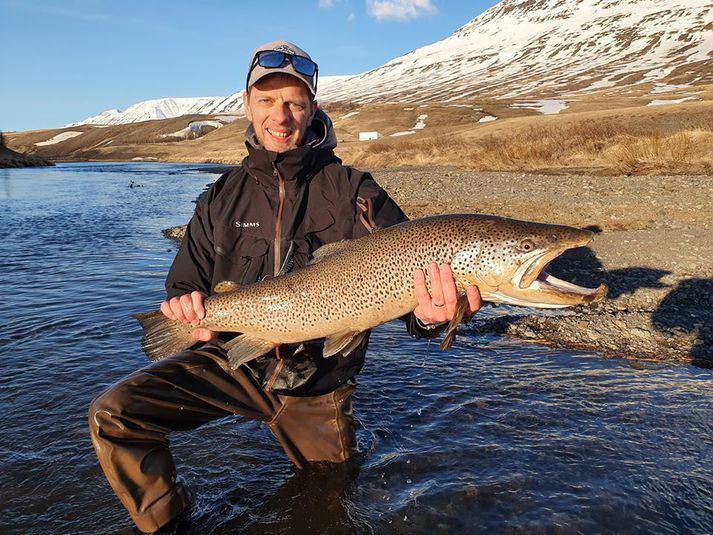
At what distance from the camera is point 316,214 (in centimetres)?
368

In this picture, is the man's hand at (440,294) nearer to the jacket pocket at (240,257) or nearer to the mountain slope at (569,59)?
the jacket pocket at (240,257)

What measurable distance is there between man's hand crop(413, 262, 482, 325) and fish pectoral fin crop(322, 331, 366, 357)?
0.48 meters

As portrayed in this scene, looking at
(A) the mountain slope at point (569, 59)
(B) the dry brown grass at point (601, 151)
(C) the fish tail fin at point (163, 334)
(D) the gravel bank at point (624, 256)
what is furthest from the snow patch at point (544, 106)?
(C) the fish tail fin at point (163, 334)

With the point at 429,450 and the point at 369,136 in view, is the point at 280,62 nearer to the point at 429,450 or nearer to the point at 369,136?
the point at 429,450

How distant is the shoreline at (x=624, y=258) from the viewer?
22.8ft

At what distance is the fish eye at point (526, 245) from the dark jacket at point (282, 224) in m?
0.87

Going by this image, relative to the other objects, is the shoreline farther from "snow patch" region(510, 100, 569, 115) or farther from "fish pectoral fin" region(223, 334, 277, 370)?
"snow patch" region(510, 100, 569, 115)

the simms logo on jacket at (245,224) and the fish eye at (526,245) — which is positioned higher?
the simms logo on jacket at (245,224)

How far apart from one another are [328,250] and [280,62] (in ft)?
4.21

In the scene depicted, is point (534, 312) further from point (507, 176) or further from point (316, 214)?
point (507, 176)

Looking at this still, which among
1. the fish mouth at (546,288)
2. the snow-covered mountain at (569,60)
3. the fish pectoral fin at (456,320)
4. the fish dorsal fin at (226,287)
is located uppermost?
the snow-covered mountain at (569,60)

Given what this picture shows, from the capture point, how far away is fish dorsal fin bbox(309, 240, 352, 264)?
345 centimetres

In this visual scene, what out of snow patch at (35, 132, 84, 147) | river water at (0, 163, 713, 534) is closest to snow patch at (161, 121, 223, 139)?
snow patch at (35, 132, 84, 147)

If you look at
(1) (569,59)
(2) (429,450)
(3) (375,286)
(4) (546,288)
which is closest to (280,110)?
(3) (375,286)
